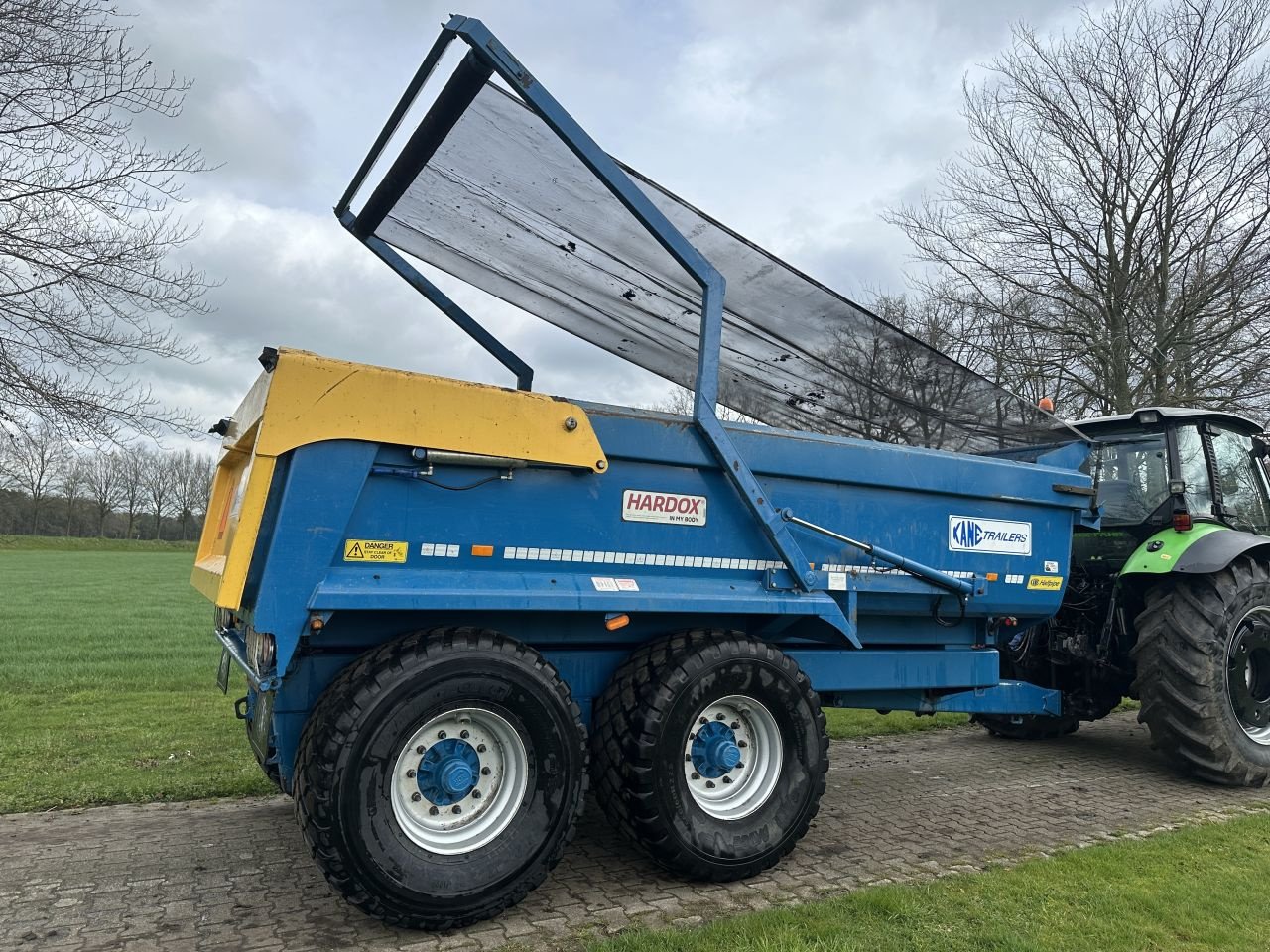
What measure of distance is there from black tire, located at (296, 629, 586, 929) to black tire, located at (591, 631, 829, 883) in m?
0.26

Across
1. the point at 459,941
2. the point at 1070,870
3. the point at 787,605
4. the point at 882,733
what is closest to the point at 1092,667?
the point at 882,733

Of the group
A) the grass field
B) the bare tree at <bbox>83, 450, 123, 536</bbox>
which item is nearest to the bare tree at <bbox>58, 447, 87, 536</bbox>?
the bare tree at <bbox>83, 450, 123, 536</bbox>

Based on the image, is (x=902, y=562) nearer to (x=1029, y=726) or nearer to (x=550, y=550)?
(x=550, y=550)

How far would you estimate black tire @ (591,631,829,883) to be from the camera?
3.69 meters

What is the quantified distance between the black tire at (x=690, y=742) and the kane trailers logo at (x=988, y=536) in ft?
4.70

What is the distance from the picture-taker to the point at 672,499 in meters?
4.01

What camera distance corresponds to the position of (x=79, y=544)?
5666 centimetres

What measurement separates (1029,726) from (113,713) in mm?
7544

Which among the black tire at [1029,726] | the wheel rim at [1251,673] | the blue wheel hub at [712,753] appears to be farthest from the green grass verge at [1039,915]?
the black tire at [1029,726]

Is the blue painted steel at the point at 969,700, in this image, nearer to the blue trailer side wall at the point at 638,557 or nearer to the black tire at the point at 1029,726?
the blue trailer side wall at the point at 638,557

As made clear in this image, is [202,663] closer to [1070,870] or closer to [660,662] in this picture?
[660,662]

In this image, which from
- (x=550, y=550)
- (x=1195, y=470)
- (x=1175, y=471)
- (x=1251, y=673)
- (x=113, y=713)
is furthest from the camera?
(x=113, y=713)

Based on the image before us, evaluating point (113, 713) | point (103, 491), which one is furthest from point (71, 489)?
point (113, 713)

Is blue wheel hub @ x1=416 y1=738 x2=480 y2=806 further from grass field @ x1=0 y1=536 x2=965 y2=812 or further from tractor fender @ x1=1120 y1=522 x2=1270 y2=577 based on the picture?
tractor fender @ x1=1120 y1=522 x2=1270 y2=577
